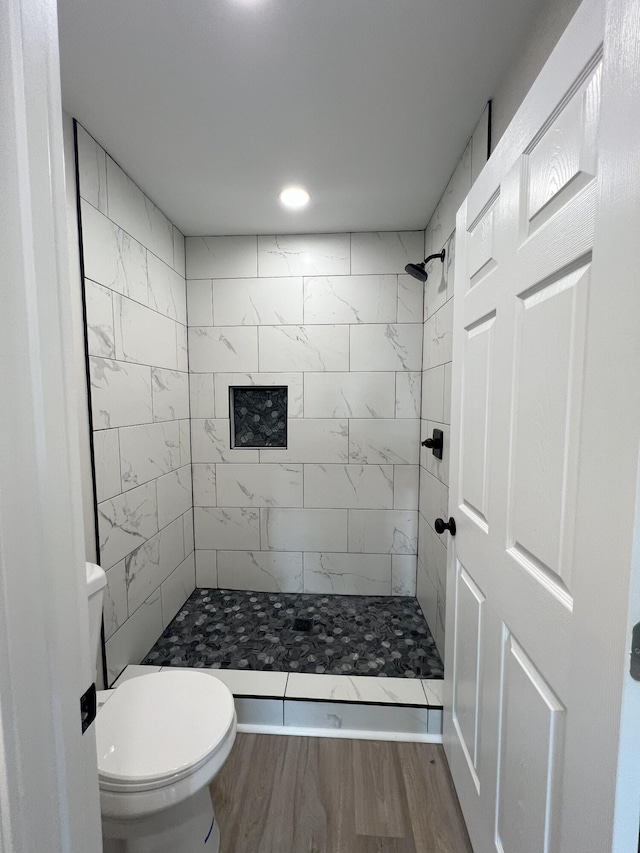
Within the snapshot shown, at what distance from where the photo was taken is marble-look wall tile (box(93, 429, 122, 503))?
1.48 metres

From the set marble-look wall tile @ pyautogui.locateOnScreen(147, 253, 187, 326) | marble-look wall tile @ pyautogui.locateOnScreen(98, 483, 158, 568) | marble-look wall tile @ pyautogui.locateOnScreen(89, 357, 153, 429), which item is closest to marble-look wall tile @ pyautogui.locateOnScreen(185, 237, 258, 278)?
marble-look wall tile @ pyautogui.locateOnScreen(147, 253, 187, 326)

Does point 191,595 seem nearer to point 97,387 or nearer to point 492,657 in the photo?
point 97,387

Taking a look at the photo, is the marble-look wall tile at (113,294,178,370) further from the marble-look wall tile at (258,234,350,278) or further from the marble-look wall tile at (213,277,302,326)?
the marble-look wall tile at (258,234,350,278)

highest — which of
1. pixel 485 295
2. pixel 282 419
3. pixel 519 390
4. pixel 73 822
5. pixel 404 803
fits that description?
pixel 485 295

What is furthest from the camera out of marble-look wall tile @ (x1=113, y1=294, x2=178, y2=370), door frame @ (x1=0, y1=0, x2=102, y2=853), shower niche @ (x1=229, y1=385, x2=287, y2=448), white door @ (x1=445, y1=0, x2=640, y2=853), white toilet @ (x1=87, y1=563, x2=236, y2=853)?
shower niche @ (x1=229, y1=385, x2=287, y2=448)

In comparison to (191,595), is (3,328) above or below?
above

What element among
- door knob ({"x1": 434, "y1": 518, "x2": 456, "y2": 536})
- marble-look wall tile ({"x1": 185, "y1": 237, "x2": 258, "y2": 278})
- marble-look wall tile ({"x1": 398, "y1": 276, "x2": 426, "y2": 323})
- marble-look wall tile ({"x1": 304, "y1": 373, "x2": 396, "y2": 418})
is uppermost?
marble-look wall tile ({"x1": 185, "y1": 237, "x2": 258, "y2": 278})

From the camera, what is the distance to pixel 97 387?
148cm

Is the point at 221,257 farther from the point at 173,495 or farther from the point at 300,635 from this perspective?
the point at 300,635

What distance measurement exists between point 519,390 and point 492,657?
0.68 meters

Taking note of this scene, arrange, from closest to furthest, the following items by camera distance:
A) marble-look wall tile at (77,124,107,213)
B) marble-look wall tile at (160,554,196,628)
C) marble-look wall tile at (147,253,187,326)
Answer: marble-look wall tile at (77,124,107,213) < marble-look wall tile at (147,253,187,326) < marble-look wall tile at (160,554,196,628)

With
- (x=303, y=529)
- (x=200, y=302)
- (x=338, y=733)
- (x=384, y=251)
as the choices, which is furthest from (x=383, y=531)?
(x=200, y=302)

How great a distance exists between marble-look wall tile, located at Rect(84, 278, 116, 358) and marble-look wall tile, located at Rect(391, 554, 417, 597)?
6.52 feet

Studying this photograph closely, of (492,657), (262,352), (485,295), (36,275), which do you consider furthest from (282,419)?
Answer: (36,275)
